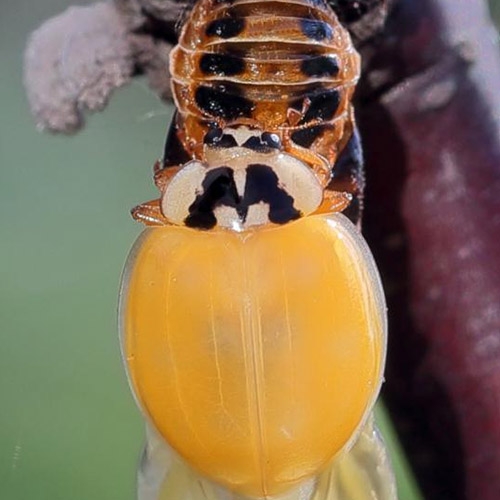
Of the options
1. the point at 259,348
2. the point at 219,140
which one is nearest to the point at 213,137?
the point at 219,140

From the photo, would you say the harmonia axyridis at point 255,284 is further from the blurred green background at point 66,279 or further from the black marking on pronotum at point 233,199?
the blurred green background at point 66,279

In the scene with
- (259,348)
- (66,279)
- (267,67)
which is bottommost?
(66,279)

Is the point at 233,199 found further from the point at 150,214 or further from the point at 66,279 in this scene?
the point at 66,279

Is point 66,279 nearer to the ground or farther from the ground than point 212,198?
nearer to the ground

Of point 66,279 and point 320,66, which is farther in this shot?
point 66,279

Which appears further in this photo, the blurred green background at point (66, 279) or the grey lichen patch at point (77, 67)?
the blurred green background at point (66, 279)

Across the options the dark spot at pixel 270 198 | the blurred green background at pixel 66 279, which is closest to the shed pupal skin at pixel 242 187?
the dark spot at pixel 270 198

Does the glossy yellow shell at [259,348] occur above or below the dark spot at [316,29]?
below

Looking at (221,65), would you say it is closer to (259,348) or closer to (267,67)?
(267,67)
